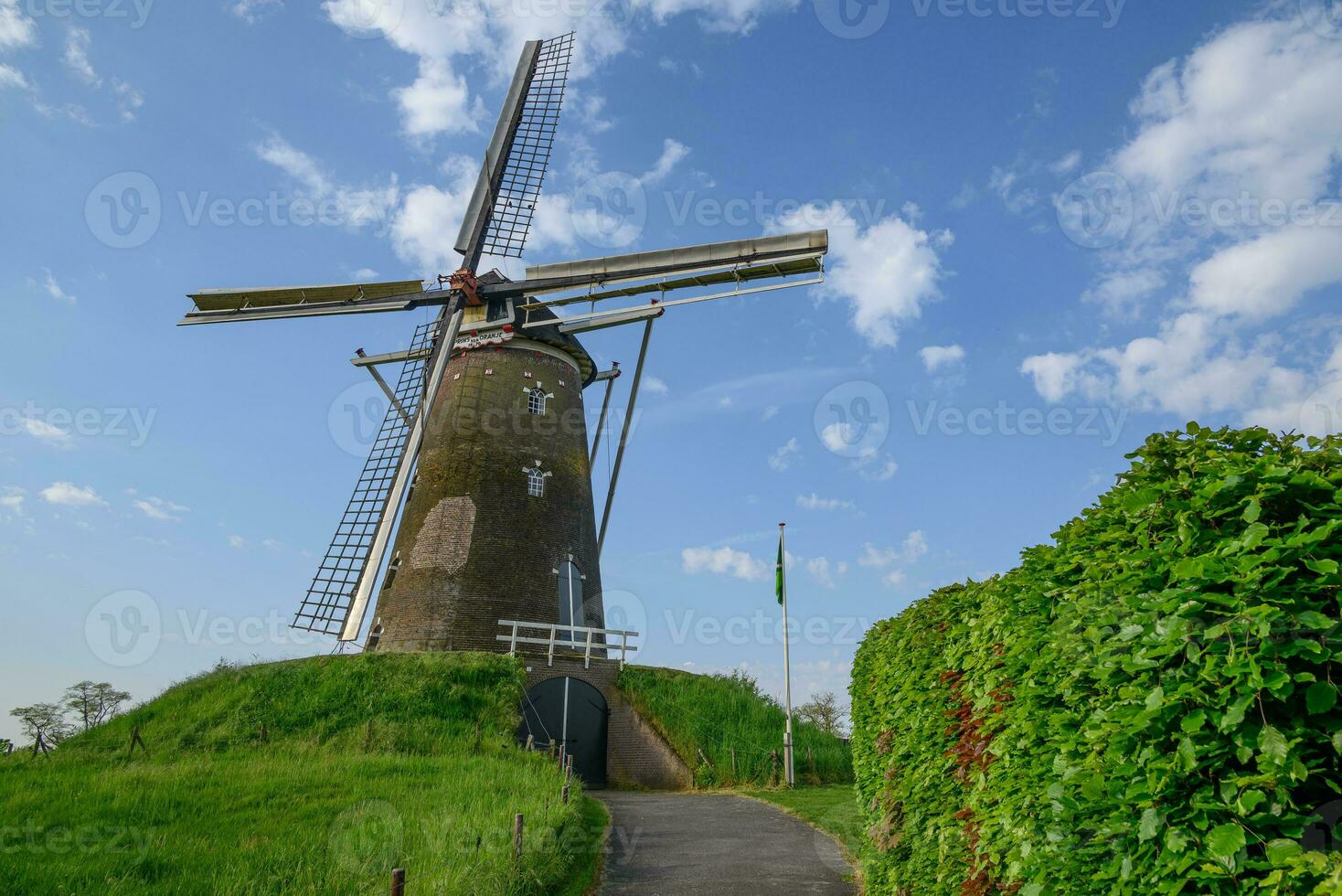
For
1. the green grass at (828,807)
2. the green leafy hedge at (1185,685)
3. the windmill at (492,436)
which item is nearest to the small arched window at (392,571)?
the windmill at (492,436)

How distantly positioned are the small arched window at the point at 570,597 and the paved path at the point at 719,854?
6.20 meters

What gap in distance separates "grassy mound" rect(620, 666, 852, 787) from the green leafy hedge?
1587 centimetres

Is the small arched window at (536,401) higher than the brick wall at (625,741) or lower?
higher

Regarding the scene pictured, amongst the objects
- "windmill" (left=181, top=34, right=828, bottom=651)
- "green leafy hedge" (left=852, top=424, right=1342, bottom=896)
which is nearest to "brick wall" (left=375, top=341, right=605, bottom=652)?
"windmill" (left=181, top=34, right=828, bottom=651)

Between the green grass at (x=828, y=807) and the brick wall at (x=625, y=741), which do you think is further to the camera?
the brick wall at (x=625, y=741)

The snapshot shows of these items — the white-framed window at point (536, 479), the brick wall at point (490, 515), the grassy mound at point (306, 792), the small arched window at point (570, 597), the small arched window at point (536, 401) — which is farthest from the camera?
the small arched window at point (536, 401)

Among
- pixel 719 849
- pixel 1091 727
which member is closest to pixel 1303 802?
pixel 1091 727

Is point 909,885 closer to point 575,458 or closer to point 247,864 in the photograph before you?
point 247,864

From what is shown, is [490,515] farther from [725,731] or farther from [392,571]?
[725,731]

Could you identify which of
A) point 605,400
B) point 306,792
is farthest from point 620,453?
point 306,792

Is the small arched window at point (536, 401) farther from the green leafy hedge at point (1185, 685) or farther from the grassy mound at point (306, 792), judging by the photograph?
the green leafy hedge at point (1185, 685)

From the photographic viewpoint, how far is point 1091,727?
3645mm

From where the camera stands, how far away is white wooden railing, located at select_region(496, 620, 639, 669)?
65.9ft

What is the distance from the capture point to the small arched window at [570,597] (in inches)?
848
